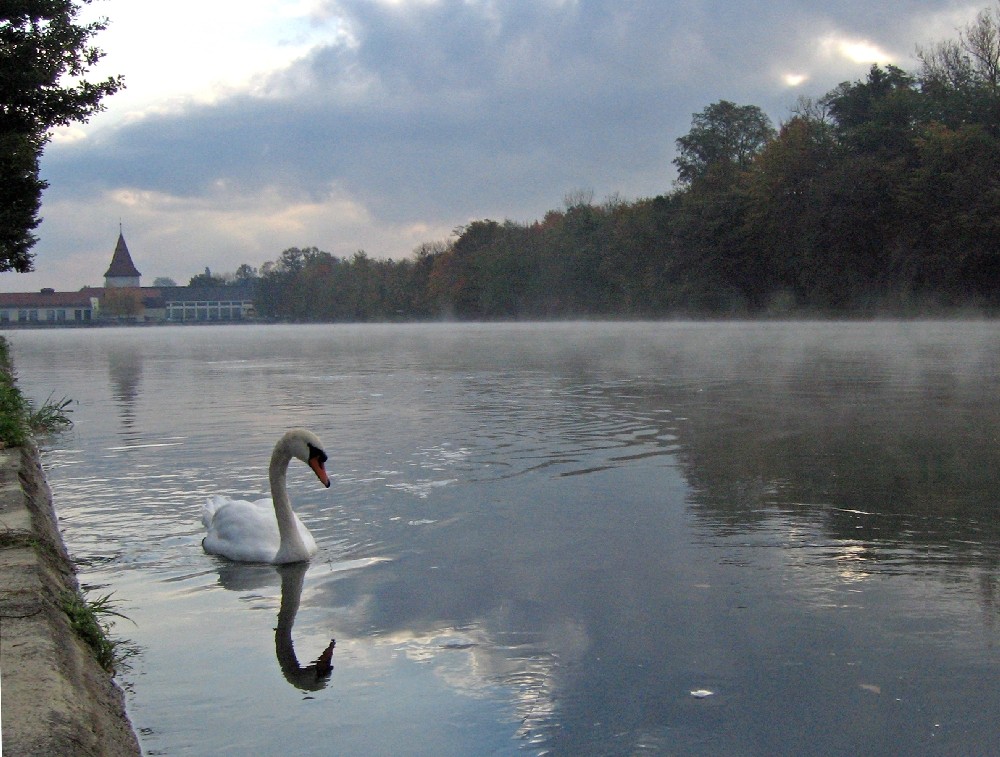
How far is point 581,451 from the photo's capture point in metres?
11.7

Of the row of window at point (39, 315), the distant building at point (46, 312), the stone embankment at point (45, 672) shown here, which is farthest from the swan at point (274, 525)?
the row of window at point (39, 315)

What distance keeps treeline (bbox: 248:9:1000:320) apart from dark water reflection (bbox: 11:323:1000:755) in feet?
178

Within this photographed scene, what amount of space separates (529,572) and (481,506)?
2.15 metres

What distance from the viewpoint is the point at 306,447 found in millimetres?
7238

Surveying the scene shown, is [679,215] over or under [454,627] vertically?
over

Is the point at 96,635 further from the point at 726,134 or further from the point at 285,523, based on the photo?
the point at 726,134

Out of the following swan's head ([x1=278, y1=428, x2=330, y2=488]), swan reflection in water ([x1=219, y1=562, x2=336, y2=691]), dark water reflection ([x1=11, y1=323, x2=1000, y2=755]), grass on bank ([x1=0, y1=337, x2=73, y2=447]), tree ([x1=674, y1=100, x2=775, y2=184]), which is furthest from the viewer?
tree ([x1=674, y1=100, x2=775, y2=184])

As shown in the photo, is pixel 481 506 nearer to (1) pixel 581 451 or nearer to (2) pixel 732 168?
(1) pixel 581 451

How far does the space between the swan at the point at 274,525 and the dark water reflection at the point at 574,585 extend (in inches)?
6.4

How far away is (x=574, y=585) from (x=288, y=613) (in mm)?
1607

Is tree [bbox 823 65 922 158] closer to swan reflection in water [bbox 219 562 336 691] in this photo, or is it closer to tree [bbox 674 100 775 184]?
tree [bbox 674 100 775 184]

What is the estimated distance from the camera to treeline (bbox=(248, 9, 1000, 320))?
209 feet

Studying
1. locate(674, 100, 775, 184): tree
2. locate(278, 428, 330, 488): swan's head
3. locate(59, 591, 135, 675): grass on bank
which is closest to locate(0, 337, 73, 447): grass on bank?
locate(278, 428, 330, 488): swan's head

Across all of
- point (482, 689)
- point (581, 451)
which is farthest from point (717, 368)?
point (482, 689)
